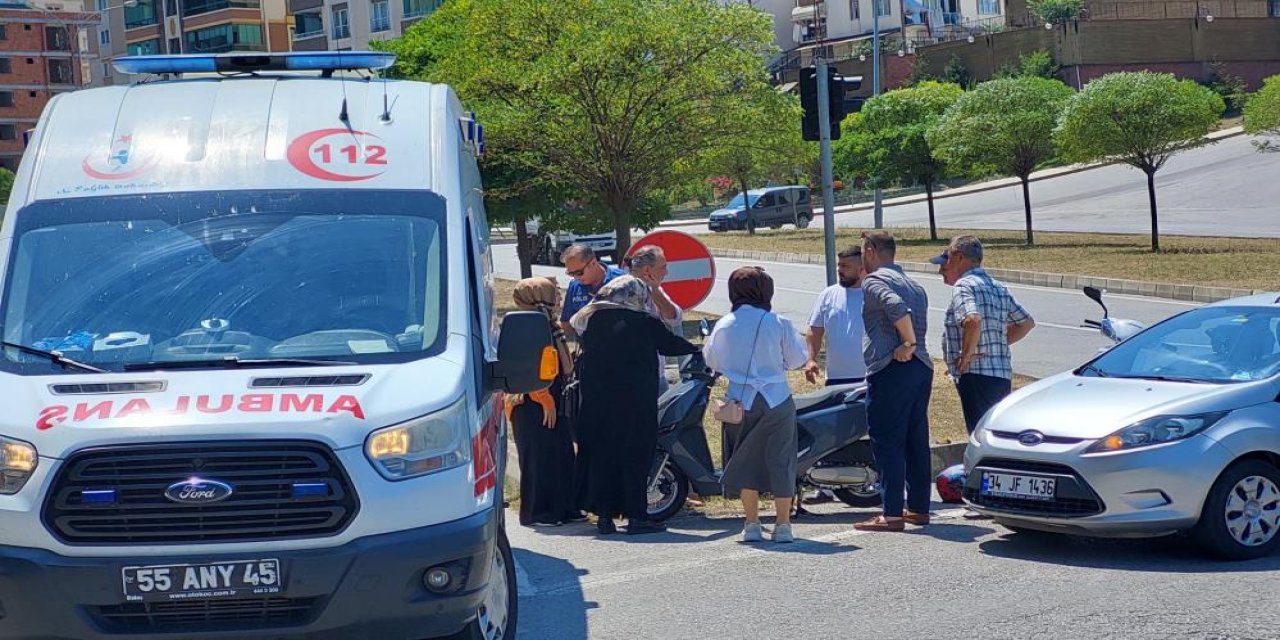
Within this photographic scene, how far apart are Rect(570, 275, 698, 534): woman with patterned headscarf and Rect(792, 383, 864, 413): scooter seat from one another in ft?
3.50

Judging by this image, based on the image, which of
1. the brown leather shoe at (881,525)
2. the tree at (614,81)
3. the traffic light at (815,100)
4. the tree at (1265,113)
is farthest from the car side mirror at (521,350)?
the tree at (1265,113)

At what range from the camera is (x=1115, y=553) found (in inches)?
332

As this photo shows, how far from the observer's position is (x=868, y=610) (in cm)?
727

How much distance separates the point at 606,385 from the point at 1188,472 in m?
3.46

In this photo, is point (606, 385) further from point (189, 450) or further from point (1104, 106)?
point (1104, 106)

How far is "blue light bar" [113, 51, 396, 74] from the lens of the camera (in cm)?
738

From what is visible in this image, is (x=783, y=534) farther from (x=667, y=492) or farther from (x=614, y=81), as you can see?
(x=614, y=81)

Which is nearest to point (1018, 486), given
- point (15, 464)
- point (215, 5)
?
point (15, 464)

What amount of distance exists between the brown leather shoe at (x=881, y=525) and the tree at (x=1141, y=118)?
24932 millimetres

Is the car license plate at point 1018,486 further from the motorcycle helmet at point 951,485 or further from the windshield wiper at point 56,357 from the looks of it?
the windshield wiper at point 56,357

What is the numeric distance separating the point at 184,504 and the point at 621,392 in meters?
A: 4.38

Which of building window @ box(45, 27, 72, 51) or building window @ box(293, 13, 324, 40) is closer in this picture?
building window @ box(293, 13, 324, 40)

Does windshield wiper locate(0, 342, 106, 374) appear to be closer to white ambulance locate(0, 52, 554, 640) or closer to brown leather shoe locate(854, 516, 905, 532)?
white ambulance locate(0, 52, 554, 640)

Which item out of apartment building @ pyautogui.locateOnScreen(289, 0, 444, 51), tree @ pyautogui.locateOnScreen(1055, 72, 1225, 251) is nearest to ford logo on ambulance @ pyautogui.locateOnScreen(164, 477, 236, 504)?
tree @ pyautogui.locateOnScreen(1055, 72, 1225, 251)
